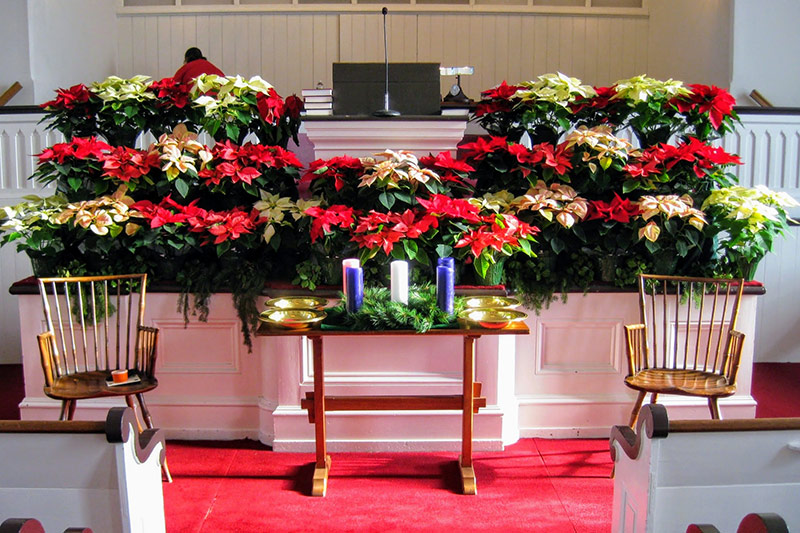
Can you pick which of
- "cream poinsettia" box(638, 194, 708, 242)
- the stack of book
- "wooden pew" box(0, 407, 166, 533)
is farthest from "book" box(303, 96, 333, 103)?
"wooden pew" box(0, 407, 166, 533)

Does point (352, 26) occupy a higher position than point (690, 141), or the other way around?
point (352, 26)

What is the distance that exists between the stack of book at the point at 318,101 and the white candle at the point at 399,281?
1.31 m

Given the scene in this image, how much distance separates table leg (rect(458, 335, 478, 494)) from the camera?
275 cm

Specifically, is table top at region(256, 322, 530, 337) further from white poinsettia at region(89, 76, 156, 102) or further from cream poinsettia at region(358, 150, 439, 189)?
white poinsettia at region(89, 76, 156, 102)

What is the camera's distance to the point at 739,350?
2768 mm

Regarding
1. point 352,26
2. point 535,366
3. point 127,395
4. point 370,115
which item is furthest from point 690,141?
point 352,26

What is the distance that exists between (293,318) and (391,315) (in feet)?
1.23

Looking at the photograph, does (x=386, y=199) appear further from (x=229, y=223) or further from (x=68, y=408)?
(x=68, y=408)

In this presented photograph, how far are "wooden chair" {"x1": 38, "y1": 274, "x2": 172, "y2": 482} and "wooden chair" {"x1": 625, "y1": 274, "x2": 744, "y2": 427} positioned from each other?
82.6 inches

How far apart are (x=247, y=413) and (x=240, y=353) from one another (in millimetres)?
309

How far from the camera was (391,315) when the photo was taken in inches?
98.0

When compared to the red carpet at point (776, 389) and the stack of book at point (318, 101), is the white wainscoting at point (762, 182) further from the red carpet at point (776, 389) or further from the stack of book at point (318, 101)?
the stack of book at point (318, 101)

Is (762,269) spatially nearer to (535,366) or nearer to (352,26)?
(535,366)

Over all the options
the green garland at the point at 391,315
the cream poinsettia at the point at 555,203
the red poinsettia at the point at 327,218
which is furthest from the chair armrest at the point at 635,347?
the red poinsettia at the point at 327,218
